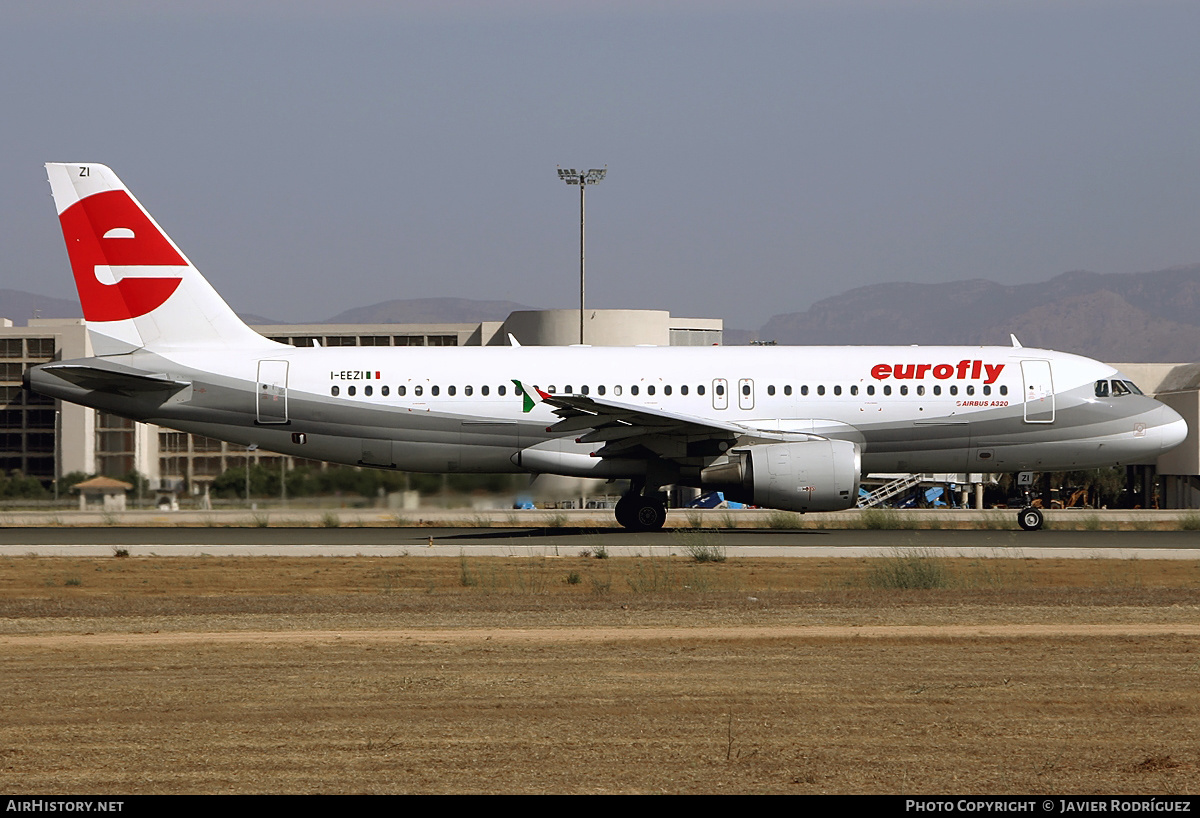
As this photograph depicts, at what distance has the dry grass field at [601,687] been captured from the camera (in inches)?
286

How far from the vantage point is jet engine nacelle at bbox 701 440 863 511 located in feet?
81.3

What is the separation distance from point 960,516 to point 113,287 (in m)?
21.3

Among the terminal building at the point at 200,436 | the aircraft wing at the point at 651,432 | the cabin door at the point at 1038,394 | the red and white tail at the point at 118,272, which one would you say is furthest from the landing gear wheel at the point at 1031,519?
the red and white tail at the point at 118,272

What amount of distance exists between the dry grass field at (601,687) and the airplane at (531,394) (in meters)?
8.88

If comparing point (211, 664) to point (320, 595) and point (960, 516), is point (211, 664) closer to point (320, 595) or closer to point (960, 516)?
point (320, 595)

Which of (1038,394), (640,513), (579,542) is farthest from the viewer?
(1038,394)

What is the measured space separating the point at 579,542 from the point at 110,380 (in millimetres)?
10640

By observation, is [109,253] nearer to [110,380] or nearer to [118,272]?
[118,272]

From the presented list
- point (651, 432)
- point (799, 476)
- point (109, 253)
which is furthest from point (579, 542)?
point (109, 253)

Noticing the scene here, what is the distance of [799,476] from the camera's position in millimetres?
24781

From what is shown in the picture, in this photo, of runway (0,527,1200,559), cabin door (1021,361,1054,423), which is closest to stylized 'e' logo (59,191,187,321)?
runway (0,527,1200,559)

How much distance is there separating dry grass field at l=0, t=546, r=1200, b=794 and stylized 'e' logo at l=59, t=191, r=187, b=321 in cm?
1104

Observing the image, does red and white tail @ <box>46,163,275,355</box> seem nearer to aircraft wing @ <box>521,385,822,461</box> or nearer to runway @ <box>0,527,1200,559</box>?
runway @ <box>0,527,1200,559</box>

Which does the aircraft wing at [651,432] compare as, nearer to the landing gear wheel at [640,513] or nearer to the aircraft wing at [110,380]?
the landing gear wheel at [640,513]
